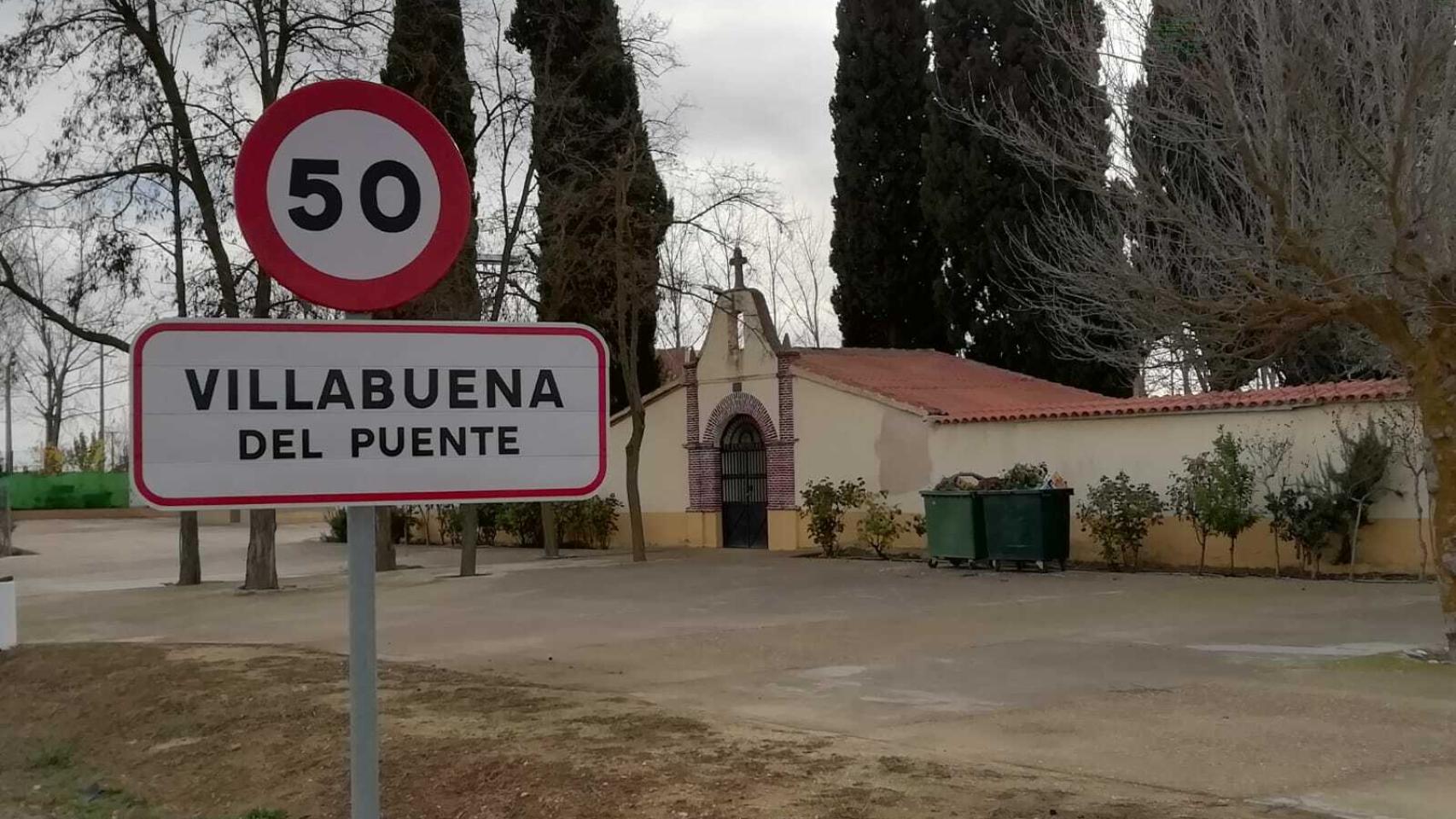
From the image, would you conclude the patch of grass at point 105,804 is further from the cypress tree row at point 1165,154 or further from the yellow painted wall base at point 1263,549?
the yellow painted wall base at point 1263,549

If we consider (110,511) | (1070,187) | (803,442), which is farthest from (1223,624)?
(110,511)

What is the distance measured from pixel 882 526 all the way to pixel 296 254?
21.6 m

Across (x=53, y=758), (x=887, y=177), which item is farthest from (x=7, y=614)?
(x=887, y=177)

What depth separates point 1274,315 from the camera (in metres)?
10.7

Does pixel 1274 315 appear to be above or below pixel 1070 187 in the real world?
below

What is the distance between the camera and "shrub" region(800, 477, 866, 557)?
25.3 meters

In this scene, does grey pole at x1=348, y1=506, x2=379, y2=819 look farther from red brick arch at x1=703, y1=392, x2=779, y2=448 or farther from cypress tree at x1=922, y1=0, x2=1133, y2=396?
cypress tree at x1=922, y1=0, x2=1133, y2=396

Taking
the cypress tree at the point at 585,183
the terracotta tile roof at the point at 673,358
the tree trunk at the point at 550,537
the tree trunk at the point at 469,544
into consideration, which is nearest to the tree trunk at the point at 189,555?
the tree trunk at the point at 469,544

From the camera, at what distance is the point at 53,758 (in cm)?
943

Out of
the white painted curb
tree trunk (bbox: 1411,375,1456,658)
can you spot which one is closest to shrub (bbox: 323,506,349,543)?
the white painted curb

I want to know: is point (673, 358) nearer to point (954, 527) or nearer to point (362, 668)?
point (954, 527)

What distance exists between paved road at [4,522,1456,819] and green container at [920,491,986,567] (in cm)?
85

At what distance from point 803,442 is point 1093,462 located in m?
6.75

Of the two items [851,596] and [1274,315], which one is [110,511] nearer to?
[851,596]
